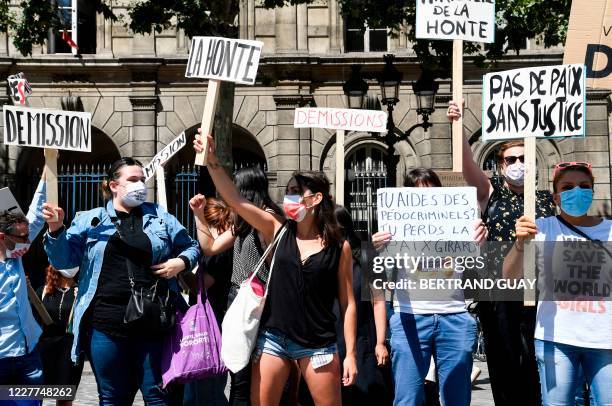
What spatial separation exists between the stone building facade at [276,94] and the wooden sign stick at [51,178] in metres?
16.1

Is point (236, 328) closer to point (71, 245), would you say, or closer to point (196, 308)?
point (196, 308)

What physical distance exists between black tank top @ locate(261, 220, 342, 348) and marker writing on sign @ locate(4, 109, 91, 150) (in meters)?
1.81

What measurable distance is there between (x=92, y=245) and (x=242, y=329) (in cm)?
111

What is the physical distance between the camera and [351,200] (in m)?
21.8

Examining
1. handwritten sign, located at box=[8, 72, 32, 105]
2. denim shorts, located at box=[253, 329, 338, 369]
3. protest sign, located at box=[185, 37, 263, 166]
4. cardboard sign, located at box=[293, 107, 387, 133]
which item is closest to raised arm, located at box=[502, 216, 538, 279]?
denim shorts, located at box=[253, 329, 338, 369]

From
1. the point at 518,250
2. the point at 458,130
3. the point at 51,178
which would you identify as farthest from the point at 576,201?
the point at 51,178

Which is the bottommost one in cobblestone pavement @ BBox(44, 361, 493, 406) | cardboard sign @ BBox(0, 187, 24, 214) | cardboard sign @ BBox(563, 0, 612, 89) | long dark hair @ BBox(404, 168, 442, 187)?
cobblestone pavement @ BBox(44, 361, 493, 406)

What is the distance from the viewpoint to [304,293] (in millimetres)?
5492

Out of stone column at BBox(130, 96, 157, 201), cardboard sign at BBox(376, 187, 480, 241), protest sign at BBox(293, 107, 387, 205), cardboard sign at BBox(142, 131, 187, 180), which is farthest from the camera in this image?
stone column at BBox(130, 96, 157, 201)

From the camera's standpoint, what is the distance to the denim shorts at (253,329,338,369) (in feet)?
17.7

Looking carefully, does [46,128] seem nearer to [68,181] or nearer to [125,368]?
[125,368]

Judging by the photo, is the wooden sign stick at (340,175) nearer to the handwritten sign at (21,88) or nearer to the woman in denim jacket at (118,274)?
the woman in denim jacket at (118,274)

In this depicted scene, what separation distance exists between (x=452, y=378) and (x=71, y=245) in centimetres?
238

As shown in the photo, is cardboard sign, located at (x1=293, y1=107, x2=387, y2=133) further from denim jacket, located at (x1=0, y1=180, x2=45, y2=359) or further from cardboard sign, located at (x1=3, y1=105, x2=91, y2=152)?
denim jacket, located at (x1=0, y1=180, x2=45, y2=359)
